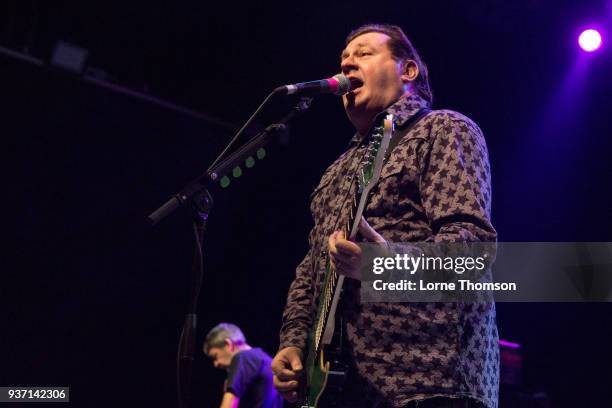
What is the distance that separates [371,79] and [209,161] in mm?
3961

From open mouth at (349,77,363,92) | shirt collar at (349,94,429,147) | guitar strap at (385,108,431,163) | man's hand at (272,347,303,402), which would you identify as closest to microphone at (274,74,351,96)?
→ open mouth at (349,77,363,92)

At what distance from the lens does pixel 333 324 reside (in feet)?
5.54

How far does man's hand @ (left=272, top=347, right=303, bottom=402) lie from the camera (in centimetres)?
189

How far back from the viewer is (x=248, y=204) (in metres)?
6.25

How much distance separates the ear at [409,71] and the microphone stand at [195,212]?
39cm

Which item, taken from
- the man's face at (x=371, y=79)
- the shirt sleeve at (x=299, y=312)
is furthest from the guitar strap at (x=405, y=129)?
the shirt sleeve at (x=299, y=312)

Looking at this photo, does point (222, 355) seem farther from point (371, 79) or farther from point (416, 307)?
point (416, 307)

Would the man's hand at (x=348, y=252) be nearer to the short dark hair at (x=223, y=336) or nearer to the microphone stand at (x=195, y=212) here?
the microphone stand at (x=195, y=212)

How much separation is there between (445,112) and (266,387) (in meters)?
3.72

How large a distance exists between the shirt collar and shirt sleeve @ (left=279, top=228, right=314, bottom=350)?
0.52 m

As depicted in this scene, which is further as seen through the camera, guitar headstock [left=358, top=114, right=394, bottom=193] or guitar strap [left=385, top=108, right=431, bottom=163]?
guitar strap [left=385, top=108, right=431, bottom=163]

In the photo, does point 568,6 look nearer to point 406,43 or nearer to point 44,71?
point 406,43

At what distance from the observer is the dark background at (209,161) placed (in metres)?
4.39

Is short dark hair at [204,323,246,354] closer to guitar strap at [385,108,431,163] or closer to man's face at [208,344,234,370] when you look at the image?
man's face at [208,344,234,370]
